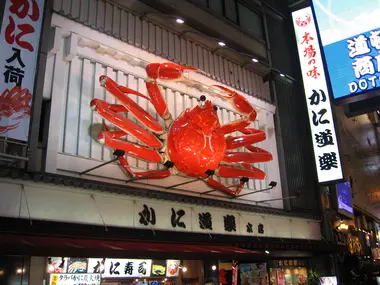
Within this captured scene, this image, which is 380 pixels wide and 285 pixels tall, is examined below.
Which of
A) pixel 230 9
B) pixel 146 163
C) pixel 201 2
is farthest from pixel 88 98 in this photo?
pixel 230 9

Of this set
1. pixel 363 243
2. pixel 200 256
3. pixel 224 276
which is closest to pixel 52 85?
pixel 200 256

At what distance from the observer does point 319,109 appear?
543 inches

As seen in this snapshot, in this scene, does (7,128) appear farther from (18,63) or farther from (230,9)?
(230,9)

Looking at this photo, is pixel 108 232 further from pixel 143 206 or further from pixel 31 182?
pixel 31 182

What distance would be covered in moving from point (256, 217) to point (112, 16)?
7305 mm

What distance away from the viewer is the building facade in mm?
7250

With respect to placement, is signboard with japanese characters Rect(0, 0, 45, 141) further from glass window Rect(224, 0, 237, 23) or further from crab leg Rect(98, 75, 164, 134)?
glass window Rect(224, 0, 237, 23)

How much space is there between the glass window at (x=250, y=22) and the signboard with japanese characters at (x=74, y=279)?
1107 centimetres

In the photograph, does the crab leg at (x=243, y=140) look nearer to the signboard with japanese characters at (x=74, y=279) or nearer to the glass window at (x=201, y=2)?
the glass window at (x=201, y=2)

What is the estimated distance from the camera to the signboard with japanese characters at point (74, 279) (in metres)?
7.06

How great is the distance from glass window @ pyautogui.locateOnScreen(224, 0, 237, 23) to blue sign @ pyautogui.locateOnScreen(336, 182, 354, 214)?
8.23 m

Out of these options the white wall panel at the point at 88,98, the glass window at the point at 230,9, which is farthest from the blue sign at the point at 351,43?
the white wall panel at the point at 88,98

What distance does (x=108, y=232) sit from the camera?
810 centimetres

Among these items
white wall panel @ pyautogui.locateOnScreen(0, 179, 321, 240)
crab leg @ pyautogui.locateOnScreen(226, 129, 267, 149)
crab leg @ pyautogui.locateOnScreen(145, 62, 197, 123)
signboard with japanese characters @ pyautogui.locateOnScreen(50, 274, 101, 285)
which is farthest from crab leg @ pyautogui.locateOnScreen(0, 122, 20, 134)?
crab leg @ pyautogui.locateOnScreen(226, 129, 267, 149)
